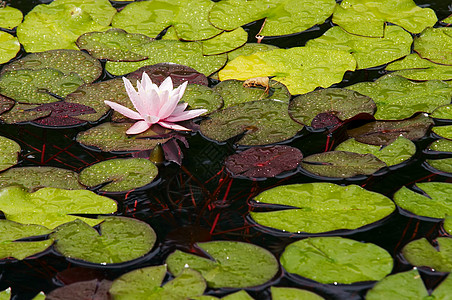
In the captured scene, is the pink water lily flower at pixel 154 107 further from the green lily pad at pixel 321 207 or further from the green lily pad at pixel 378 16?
the green lily pad at pixel 378 16

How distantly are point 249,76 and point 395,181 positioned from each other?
3.82ft

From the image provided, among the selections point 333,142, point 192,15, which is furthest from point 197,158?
point 192,15

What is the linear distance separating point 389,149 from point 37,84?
2.03 metres

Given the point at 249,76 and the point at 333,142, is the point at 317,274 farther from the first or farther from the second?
the point at 249,76

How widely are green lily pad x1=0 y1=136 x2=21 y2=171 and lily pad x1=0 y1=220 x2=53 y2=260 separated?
0.41 meters

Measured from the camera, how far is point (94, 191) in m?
2.38

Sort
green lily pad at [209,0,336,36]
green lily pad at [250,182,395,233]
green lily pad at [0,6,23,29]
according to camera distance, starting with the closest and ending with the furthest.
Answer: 1. green lily pad at [250,182,395,233]
2. green lily pad at [209,0,336,36]
3. green lily pad at [0,6,23,29]

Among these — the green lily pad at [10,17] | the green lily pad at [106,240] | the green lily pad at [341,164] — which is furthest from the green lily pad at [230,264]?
the green lily pad at [10,17]

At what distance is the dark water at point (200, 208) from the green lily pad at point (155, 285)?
0.08 meters

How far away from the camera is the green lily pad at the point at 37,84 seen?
3.00m

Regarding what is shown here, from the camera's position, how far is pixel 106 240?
2078 mm

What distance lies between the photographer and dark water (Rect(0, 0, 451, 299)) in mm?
1940

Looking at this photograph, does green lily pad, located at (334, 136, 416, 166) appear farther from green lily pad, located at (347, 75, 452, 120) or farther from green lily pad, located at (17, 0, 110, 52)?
green lily pad, located at (17, 0, 110, 52)

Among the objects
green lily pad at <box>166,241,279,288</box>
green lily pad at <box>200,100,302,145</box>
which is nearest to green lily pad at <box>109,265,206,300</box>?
green lily pad at <box>166,241,279,288</box>
